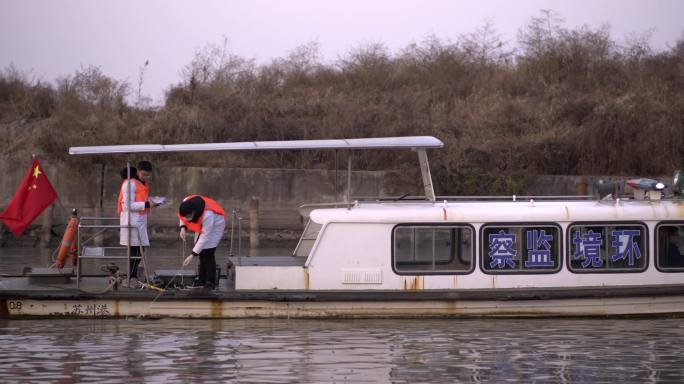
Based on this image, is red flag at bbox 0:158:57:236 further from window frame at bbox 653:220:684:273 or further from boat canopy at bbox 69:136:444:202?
window frame at bbox 653:220:684:273

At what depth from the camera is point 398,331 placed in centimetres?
1220

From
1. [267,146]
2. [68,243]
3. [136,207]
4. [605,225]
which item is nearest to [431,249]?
[605,225]

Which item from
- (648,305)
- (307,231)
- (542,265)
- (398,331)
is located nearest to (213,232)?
(307,231)

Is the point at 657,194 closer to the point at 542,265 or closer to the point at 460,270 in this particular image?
the point at 542,265

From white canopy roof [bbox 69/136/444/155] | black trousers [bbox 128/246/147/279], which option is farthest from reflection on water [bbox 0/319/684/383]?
white canopy roof [bbox 69/136/444/155]

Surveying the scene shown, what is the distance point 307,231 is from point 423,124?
17.1 metres

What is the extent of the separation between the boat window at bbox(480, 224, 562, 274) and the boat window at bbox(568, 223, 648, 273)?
0.74 ft

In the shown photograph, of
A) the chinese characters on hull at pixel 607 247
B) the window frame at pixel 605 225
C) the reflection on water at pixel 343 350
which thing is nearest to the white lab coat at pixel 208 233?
the reflection on water at pixel 343 350

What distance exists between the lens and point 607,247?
1296cm

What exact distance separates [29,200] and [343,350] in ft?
16.5

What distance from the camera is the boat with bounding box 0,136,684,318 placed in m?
12.7

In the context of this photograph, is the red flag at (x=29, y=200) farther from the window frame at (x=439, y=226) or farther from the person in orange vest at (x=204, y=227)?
the window frame at (x=439, y=226)

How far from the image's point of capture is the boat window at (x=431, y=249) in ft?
41.9

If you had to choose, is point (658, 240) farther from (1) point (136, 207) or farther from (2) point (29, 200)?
(2) point (29, 200)
